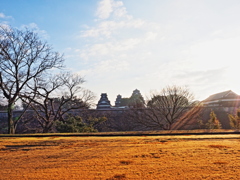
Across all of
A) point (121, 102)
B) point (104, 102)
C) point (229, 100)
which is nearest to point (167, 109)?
point (229, 100)

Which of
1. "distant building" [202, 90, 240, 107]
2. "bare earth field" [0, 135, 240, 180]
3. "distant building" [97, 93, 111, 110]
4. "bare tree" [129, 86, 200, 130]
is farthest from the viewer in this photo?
"distant building" [97, 93, 111, 110]

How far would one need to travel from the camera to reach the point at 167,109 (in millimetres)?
19500

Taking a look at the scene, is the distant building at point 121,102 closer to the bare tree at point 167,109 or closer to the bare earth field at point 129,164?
the bare tree at point 167,109

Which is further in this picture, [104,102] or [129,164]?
[104,102]

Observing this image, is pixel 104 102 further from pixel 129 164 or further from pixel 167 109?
pixel 129 164

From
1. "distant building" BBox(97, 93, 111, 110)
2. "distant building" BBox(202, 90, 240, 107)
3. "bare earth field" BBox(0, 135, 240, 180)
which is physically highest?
"distant building" BBox(97, 93, 111, 110)

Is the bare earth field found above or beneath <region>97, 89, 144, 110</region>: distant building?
beneath

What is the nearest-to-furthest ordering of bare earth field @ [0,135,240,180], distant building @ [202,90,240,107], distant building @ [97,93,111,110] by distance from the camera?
bare earth field @ [0,135,240,180]
distant building @ [202,90,240,107]
distant building @ [97,93,111,110]

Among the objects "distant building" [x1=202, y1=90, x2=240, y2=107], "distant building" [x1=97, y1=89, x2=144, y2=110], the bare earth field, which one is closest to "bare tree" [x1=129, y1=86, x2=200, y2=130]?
"distant building" [x1=97, y1=89, x2=144, y2=110]

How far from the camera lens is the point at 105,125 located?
72.1 feet

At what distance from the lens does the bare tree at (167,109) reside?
18969mm

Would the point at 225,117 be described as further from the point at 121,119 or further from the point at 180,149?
the point at 180,149

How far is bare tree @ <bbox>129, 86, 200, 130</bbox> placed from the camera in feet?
62.2

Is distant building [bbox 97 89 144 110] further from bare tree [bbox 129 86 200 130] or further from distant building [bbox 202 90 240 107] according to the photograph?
distant building [bbox 202 90 240 107]
